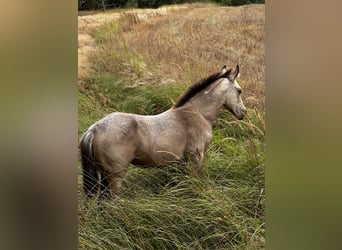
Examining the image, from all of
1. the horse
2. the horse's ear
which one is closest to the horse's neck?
the horse

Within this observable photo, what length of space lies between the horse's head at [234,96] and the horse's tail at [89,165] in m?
0.98

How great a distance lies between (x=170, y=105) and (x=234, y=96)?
0.45m

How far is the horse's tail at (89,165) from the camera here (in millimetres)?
3637

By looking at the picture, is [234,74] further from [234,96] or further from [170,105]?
[170,105]

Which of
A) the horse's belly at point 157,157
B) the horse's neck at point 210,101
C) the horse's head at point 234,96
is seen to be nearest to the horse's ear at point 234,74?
the horse's head at point 234,96

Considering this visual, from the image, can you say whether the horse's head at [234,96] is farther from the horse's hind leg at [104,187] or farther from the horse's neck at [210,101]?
the horse's hind leg at [104,187]

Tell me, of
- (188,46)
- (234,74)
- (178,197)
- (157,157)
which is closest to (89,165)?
(157,157)

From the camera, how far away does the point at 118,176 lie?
11.9 ft

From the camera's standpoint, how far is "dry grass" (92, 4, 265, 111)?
10.8 feet
